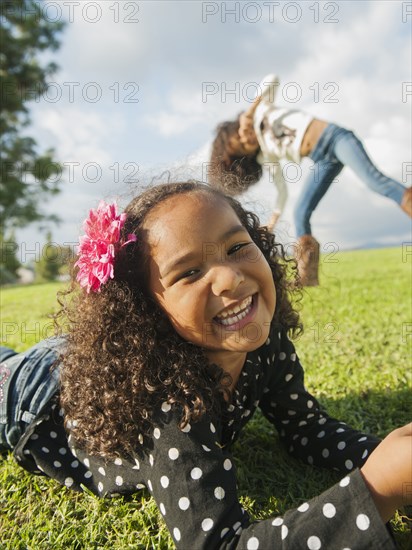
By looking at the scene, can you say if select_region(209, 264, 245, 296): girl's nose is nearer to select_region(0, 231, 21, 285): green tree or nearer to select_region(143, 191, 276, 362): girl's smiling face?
select_region(143, 191, 276, 362): girl's smiling face

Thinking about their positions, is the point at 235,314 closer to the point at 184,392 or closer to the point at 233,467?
the point at 184,392

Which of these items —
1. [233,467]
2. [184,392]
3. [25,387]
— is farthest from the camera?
[25,387]

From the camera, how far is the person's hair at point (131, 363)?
1582 mm

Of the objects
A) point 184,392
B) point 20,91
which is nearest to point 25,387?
point 184,392

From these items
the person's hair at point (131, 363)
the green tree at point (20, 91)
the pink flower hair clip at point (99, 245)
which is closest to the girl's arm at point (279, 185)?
the person's hair at point (131, 363)

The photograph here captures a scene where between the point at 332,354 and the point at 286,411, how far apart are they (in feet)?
3.60

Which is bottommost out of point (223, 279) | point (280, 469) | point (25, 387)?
point (280, 469)

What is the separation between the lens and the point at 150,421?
5.01 ft

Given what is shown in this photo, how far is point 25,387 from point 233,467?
111 centimetres

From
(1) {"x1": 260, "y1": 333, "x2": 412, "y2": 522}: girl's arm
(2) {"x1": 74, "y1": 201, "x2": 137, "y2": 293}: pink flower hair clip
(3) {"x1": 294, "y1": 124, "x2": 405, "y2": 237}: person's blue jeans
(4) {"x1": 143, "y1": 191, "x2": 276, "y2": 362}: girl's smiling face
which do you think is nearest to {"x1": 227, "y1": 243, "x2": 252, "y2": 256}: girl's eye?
(4) {"x1": 143, "y1": 191, "x2": 276, "y2": 362}: girl's smiling face

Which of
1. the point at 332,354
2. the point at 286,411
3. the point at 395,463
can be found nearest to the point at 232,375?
the point at 286,411

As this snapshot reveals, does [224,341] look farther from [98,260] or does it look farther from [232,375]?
[98,260]

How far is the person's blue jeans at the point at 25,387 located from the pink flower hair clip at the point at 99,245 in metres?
0.48

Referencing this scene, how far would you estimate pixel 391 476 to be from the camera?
3.85ft
